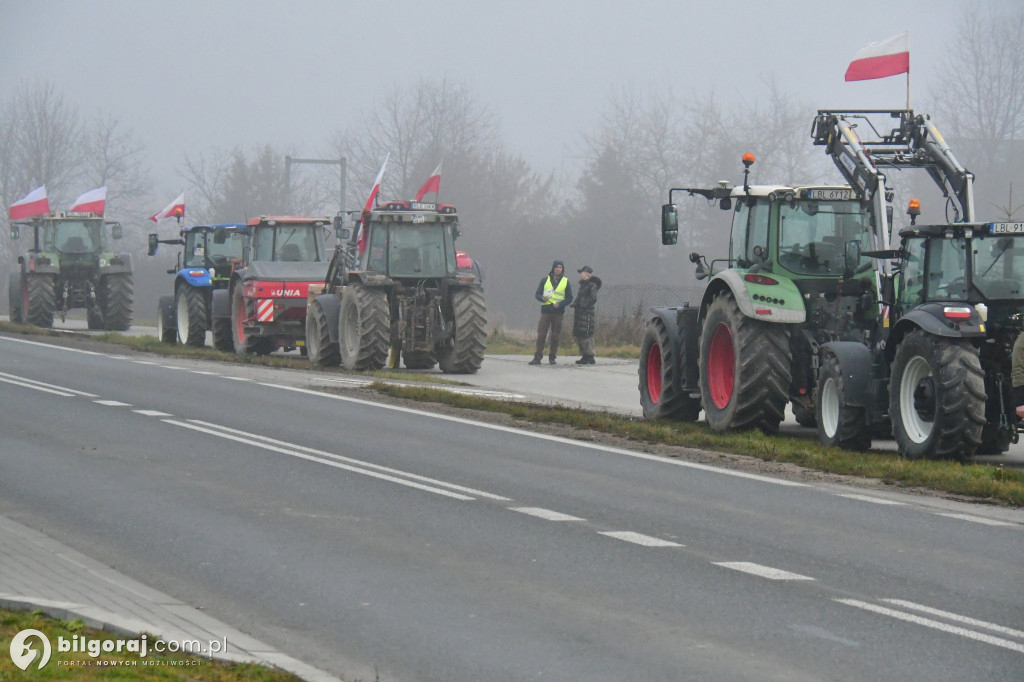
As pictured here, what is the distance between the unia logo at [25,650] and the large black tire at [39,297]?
3478 centimetres

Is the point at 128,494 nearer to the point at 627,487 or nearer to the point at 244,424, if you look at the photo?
the point at 627,487

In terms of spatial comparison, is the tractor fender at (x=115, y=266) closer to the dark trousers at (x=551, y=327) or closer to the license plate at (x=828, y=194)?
the dark trousers at (x=551, y=327)

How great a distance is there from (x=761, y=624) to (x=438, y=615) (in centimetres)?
153

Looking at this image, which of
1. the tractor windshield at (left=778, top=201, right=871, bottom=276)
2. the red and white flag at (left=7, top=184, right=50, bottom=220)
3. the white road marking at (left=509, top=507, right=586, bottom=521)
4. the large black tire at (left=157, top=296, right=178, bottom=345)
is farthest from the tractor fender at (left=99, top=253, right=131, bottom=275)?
the white road marking at (left=509, top=507, right=586, bottom=521)

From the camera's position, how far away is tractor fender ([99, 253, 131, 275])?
39938 millimetres

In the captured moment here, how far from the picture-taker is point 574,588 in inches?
308

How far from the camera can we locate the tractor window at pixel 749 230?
15.5 m

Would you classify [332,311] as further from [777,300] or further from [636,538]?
[636,538]

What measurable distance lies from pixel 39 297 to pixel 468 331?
19.1 metres

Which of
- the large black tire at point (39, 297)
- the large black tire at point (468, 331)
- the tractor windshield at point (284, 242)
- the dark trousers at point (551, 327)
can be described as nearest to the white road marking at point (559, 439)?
the large black tire at point (468, 331)

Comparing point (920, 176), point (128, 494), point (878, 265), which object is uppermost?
point (920, 176)

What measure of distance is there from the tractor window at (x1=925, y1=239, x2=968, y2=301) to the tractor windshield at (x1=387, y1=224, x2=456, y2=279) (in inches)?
509

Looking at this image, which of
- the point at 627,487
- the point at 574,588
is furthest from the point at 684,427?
the point at 574,588

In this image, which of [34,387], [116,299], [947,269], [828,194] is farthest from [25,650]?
[116,299]
